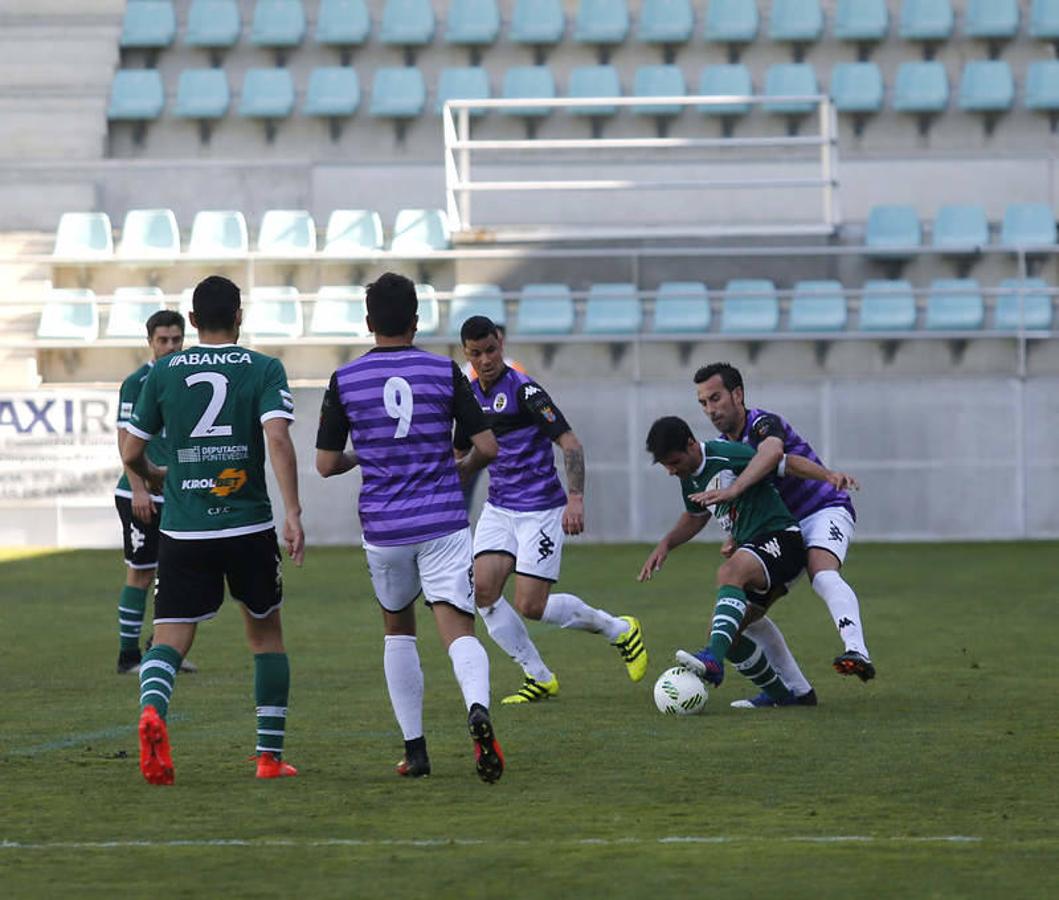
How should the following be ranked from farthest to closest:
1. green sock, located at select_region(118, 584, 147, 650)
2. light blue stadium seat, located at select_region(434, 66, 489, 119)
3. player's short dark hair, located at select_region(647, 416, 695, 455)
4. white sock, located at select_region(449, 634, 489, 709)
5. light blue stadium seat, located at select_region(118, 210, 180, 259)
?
light blue stadium seat, located at select_region(434, 66, 489, 119), light blue stadium seat, located at select_region(118, 210, 180, 259), green sock, located at select_region(118, 584, 147, 650), player's short dark hair, located at select_region(647, 416, 695, 455), white sock, located at select_region(449, 634, 489, 709)

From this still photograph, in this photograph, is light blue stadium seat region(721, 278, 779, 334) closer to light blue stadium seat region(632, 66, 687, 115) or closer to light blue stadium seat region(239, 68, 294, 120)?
light blue stadium seat region(632, 66, 687, 115)

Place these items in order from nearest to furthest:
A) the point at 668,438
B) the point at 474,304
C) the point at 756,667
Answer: the point at 668,438
the point at 756,667
the point at 474,304

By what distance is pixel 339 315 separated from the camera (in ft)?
77.5

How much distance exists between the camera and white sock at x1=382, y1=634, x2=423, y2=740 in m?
7.40

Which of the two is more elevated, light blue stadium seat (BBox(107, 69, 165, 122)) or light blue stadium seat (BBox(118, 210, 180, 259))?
light blue stadium seat (BBox(107, 69, 165, 122))

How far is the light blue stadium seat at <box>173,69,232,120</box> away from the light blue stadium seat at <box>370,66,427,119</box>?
2.05 metres

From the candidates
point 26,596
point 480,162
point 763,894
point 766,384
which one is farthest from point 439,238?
point 763,894

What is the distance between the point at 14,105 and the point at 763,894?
2402 centimetres

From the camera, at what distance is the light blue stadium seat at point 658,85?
26.9 m

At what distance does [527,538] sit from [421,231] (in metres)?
14.6

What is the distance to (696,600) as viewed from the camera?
52.4 feet

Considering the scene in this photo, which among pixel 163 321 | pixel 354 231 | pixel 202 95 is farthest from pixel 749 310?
pixel 163 321

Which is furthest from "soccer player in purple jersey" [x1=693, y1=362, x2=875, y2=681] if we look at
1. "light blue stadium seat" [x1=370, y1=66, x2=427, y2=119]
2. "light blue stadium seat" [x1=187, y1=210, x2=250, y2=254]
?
"light blue stadium seat" [x1=370, y1=66, x2=427, y2=119]

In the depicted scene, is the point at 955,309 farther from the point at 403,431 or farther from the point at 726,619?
the point at 403,431
